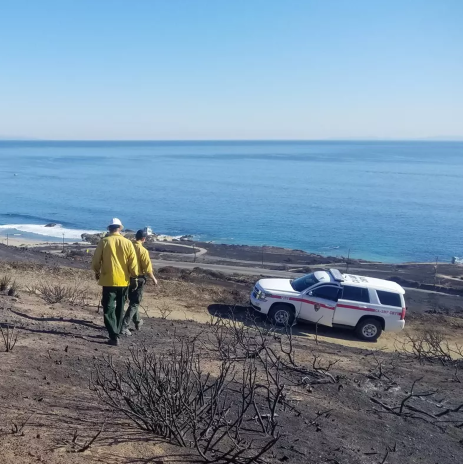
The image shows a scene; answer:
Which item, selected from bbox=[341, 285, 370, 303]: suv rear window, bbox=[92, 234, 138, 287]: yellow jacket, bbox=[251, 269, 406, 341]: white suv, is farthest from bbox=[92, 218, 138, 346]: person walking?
bbox=[341, 285, 370, 303]: suv rear window

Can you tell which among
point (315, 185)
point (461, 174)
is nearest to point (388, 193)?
point (315, 185)

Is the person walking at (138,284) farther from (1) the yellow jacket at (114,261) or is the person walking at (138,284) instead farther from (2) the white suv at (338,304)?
(2) the white suv at (338,304)

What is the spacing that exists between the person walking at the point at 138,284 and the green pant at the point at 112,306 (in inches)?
29.9

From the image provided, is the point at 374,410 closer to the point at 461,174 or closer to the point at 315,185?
the point at 315,185

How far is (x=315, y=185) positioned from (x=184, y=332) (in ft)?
274

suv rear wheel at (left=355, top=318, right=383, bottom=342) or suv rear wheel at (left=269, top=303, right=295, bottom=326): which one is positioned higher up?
suv rear wheel at (left=269, top=303, right=295, bottom=326)

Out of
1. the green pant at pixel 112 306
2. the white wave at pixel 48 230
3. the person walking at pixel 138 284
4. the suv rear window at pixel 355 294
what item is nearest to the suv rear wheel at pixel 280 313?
the suv rear window at pixel 355 294

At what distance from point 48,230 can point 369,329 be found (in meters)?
43.6

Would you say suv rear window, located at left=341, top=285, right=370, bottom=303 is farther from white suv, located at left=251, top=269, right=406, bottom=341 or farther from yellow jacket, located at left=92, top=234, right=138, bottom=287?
yellow jacket, located at left=92, top=234, right=138, bottom=287

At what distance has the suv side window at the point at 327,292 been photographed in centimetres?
1354

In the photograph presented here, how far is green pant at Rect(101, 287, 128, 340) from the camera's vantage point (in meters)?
7.47

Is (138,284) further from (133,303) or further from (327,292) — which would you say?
(327,292)

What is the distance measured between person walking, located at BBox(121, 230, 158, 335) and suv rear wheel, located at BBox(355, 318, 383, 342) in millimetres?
6709

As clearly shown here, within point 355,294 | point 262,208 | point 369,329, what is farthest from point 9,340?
point 262,208
